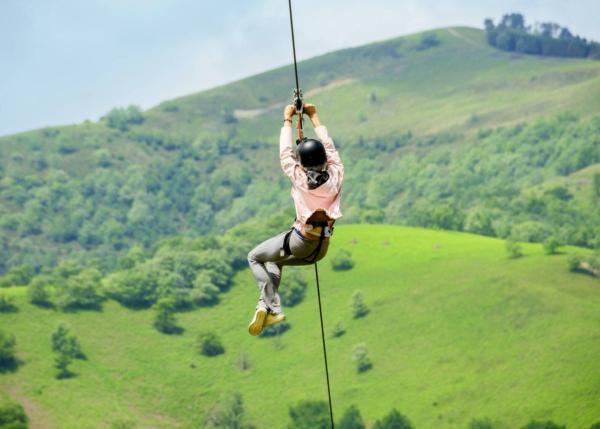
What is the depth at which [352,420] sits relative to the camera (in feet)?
480

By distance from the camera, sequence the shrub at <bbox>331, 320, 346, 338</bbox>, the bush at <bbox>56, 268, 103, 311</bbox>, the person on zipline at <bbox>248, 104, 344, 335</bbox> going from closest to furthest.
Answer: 1. the person on zipline at <bbox>248, 104, 344, 335</bbox>
2. the shrub at <bbox>331, 320, 346, 338</bbox>
3. the bush at <bbox>56, 268, 103, 311</bbox>

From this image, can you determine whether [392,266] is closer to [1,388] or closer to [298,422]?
[298,422]

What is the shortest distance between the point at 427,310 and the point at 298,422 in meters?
31.3

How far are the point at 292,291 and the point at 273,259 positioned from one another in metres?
169

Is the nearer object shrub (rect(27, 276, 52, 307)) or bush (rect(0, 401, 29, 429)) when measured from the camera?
bush (rect(0, 401, 29, 429))

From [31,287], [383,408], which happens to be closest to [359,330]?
[383,408]

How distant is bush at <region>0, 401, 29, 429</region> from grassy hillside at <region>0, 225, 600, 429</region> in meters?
1.58

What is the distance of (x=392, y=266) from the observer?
181000 mm

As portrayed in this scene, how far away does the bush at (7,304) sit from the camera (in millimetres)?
169875

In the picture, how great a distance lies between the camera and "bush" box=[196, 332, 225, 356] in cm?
17225

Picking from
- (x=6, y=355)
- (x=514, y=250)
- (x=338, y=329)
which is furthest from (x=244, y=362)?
(x=514, y=250)

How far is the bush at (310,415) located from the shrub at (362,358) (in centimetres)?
968

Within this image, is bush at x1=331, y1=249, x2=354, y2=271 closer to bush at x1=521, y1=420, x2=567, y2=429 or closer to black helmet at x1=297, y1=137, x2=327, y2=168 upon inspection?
bush at x1=521, y1=420, x2=567, y2=429

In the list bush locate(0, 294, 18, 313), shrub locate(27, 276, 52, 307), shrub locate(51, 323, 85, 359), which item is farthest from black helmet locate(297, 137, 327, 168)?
shrub locate(27, 276, 52, 307)
